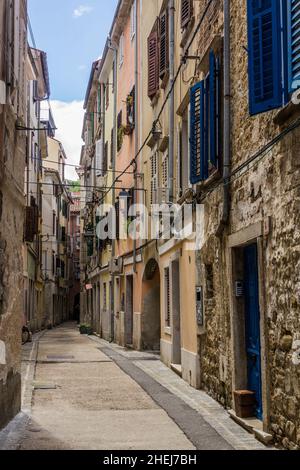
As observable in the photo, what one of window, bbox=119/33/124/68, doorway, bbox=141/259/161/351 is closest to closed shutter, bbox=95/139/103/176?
window, bbox=119/33/124/68

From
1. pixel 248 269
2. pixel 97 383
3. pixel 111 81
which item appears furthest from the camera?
pixel 111 81

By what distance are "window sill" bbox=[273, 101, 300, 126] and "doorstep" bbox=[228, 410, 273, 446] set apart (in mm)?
3462

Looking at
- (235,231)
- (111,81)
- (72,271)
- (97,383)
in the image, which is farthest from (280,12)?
(72,271)

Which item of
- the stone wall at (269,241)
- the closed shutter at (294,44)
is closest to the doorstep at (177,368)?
the stone wall at (269,241)

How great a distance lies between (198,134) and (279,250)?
4417mm

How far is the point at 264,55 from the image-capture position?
6625 mm

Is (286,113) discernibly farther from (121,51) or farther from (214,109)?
(121,51)

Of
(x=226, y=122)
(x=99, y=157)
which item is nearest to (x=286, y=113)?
(x=226, y=122)

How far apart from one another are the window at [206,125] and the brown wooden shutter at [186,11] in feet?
8.23

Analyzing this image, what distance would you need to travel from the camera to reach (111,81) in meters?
27.1

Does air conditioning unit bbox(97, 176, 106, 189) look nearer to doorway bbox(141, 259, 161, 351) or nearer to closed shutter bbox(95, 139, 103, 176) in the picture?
closed shutter bbox(95, 139, 103, 176)

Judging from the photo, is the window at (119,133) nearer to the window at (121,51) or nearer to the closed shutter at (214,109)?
the window at (121,51)

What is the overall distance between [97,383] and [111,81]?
58.7ft
